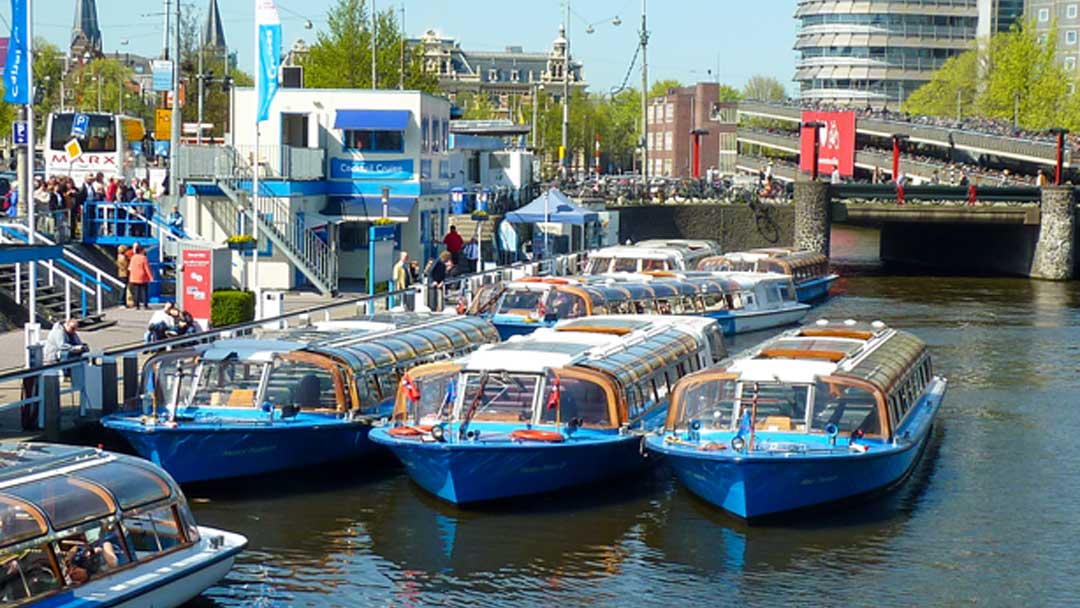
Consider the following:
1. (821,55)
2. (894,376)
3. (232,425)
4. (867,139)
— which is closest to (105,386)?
(232,425)

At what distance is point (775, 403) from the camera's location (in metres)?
25.6

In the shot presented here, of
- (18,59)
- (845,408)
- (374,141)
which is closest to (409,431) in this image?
(845,408)

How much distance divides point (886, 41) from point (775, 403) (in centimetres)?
14875

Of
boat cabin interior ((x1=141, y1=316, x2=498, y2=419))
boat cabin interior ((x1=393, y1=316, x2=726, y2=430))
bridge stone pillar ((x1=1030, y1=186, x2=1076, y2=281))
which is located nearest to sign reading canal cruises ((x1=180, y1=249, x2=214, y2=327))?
boat cabin interior ((x1=141, y1=316, x2=498, y2=419))

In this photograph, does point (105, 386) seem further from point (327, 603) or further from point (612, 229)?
point (612, 229)

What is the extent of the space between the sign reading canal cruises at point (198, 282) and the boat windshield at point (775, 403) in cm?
1533

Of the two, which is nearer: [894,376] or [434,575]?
[434,575]

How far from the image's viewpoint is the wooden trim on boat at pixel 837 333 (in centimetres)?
3177

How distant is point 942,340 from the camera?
160ft

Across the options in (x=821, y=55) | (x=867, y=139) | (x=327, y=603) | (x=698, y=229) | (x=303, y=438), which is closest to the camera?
(x=327, y=603)

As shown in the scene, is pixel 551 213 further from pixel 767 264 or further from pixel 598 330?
pixel 598 330

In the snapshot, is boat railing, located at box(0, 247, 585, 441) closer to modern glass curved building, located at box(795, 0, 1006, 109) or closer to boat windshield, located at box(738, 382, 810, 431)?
boat windshield, located at box(738, 382, 810, 431)

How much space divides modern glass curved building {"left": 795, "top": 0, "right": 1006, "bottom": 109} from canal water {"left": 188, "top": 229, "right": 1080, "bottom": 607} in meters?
141

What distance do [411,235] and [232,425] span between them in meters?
29.0
